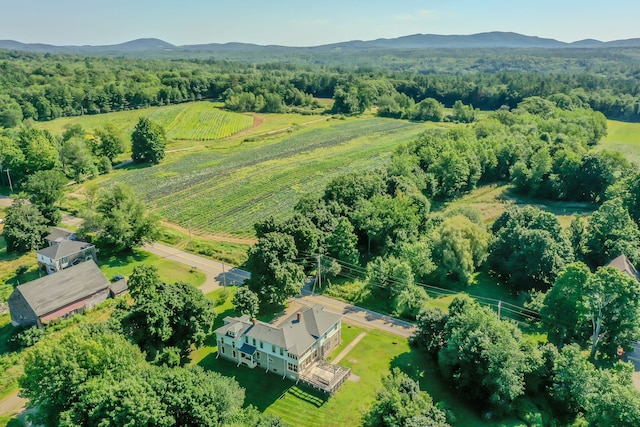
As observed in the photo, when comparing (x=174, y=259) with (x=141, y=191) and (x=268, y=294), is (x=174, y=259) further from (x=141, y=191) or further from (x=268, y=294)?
(x=141, y=191)

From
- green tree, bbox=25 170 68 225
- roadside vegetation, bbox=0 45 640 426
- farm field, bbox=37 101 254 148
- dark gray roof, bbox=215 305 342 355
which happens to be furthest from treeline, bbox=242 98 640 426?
farm field, bbox=37 101 254 148

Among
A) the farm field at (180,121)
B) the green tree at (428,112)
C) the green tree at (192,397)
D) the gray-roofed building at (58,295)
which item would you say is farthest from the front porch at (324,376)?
the green tree at (428,112)

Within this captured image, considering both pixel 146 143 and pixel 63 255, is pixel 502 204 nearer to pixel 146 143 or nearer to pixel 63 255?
pixel 63 255

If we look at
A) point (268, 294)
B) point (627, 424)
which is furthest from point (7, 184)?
point (627, 424)

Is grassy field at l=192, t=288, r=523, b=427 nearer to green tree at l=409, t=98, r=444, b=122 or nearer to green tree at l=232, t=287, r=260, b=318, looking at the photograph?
green tree at l=232, t=287, r=260, b=318

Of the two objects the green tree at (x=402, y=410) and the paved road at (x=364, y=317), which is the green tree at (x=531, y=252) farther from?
the green tree at (x=402, y=410)

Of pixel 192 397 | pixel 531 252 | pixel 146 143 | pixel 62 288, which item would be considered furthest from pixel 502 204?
pixel 146 143
